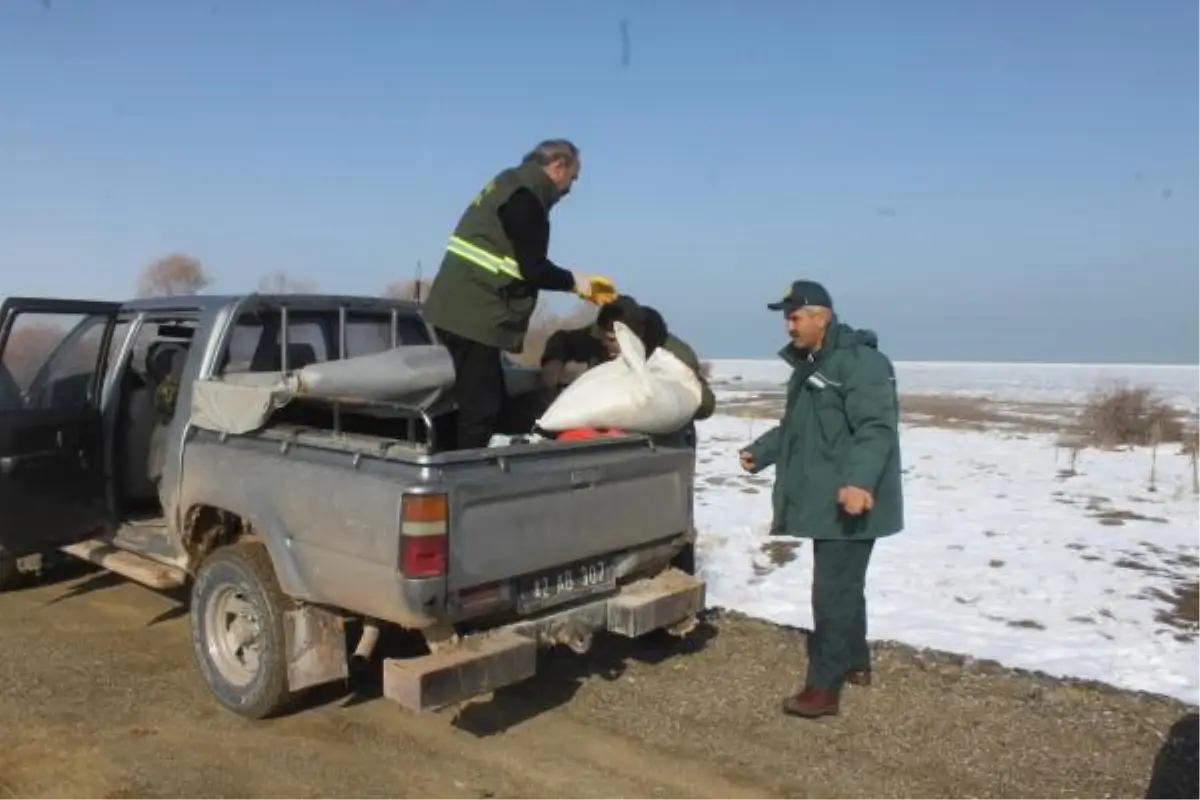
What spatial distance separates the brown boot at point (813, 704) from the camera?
4.85m

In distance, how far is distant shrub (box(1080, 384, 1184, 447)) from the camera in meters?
24.6

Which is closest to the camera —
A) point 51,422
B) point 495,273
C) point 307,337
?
point 495,273

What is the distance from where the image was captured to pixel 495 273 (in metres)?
4.94

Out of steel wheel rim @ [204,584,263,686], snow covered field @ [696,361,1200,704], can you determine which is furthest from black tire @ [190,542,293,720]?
snow covered field @ [696,361,1200,704]

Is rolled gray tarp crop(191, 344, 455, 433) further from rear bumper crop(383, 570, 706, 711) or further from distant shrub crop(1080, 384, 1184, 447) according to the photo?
distant shrub crop(1080, 384, 1184, 447)

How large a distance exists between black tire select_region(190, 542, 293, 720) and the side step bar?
622 mm

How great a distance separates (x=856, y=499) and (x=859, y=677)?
4.58 ft

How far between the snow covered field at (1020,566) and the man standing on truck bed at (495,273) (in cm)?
378

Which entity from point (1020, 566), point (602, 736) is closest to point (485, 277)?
point (602, 736)

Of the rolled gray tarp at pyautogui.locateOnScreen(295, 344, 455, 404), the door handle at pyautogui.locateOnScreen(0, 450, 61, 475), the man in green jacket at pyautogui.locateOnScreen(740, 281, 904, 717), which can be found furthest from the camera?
the door handle at pyautogui.locateOnScreen(0, 450, 61, 475)

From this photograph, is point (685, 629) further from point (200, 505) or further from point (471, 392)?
point (200, 505)

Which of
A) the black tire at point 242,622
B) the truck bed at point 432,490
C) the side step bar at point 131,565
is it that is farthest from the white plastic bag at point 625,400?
the side step bar at point 131,565

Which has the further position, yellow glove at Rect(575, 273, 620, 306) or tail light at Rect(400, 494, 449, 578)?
yellow glove at Rect(575, 273, 620, 306)

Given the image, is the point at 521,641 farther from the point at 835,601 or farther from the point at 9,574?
Answer: the point at 9,574
